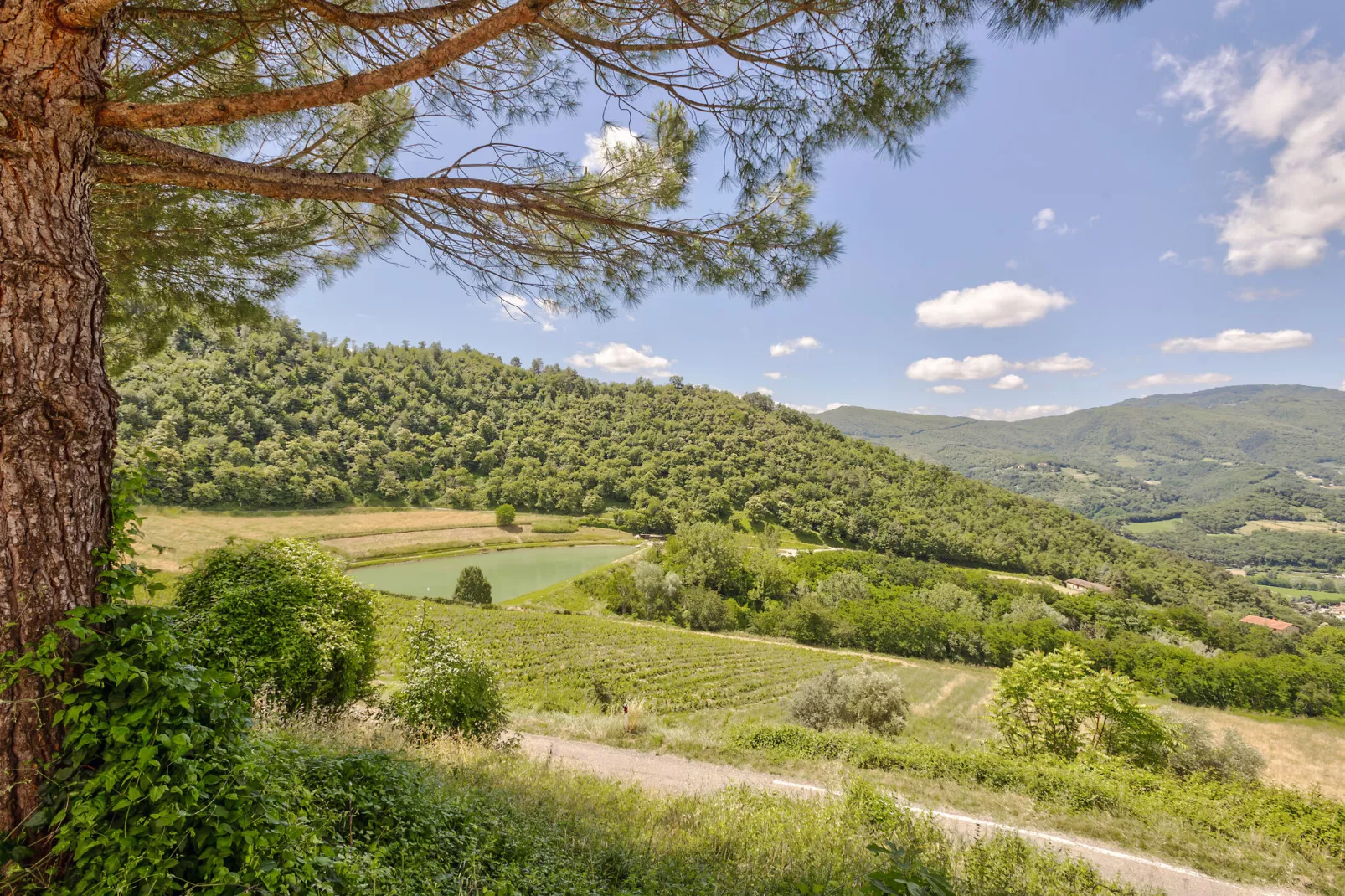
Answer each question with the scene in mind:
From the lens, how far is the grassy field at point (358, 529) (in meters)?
39.3

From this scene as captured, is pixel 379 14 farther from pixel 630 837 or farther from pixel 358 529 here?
pixel 358 529

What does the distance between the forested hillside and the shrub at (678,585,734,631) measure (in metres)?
25.4

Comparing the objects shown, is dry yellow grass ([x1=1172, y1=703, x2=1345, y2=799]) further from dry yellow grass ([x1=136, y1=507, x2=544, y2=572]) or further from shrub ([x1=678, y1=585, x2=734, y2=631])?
dry yellow grass ([x1=136, y1=507, x2=544, y2=572])

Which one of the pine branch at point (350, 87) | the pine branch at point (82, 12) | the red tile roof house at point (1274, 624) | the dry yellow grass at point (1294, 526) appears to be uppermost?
the pine branch at point (350, 87)

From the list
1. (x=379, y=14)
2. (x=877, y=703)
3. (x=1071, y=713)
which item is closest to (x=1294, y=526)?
(x=1071, y=713)

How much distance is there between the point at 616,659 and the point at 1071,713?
18375 mm

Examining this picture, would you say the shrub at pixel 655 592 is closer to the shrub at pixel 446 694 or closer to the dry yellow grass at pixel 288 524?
the dry yellow grass at pixel 288 524

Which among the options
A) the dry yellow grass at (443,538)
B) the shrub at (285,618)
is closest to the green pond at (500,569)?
the dry yellow grass at (443,538)

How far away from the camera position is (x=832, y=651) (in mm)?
37719

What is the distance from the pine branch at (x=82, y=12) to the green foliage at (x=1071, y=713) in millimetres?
17086

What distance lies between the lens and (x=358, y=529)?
164ft

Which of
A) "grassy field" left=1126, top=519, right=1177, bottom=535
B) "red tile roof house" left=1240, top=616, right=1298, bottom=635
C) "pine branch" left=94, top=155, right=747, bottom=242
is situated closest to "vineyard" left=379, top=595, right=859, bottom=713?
"pine branch" left=94, top=155, right=747, bottom=242

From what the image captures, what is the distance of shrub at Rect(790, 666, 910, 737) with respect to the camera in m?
14.9

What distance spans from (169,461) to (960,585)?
63.0m
